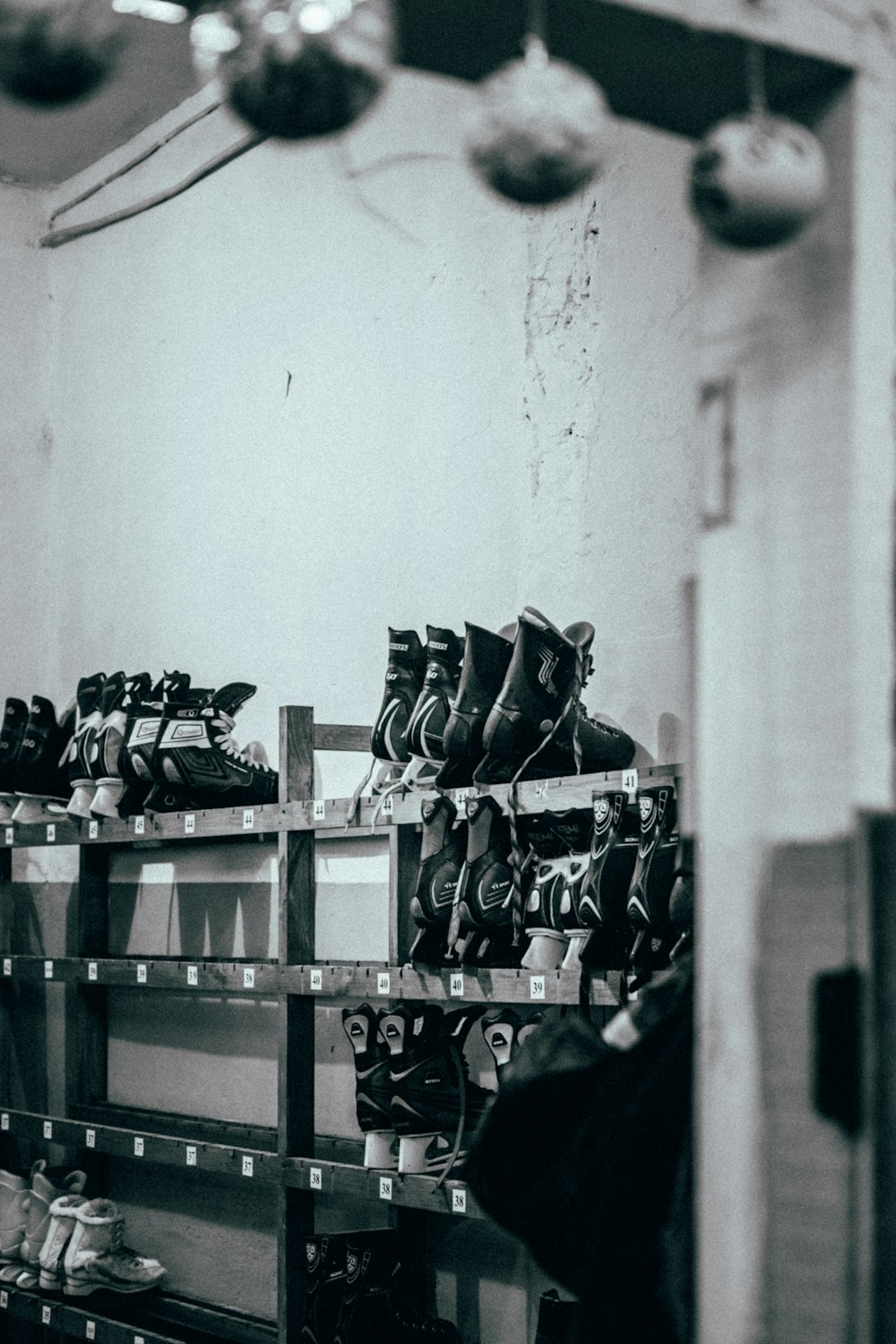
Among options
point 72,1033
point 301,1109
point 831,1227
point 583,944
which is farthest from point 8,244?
point 831,1227

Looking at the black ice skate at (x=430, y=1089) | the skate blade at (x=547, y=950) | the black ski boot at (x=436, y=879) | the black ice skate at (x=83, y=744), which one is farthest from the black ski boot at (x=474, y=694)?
the black ice skate at (x=83, y=744)

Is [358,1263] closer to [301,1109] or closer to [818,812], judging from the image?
[301,1109]

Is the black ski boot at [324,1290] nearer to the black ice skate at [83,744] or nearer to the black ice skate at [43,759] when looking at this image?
the black ice skate at [83,744]

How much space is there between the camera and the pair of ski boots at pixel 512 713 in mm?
3660

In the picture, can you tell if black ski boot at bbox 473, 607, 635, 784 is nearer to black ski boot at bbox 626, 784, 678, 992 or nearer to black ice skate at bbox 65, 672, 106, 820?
black ski boot at bbox 626, 784, 678, 992

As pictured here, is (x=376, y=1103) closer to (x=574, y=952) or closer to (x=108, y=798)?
(x=574, y=952)

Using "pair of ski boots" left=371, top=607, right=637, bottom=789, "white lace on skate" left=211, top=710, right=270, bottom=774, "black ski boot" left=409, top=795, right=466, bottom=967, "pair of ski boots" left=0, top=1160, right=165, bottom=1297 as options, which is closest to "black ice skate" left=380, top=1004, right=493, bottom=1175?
"black ski boot" left=409, top=795, right=466, bottom=967

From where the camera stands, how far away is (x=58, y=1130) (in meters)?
5.32

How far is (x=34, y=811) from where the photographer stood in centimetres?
558

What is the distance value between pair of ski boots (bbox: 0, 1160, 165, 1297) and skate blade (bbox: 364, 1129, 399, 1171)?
1626mm

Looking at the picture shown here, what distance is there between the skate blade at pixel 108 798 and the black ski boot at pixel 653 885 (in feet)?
7.23

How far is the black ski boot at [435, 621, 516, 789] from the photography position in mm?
3734

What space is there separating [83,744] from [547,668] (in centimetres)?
210

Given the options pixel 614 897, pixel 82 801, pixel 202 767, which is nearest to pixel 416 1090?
pixel 614 897
